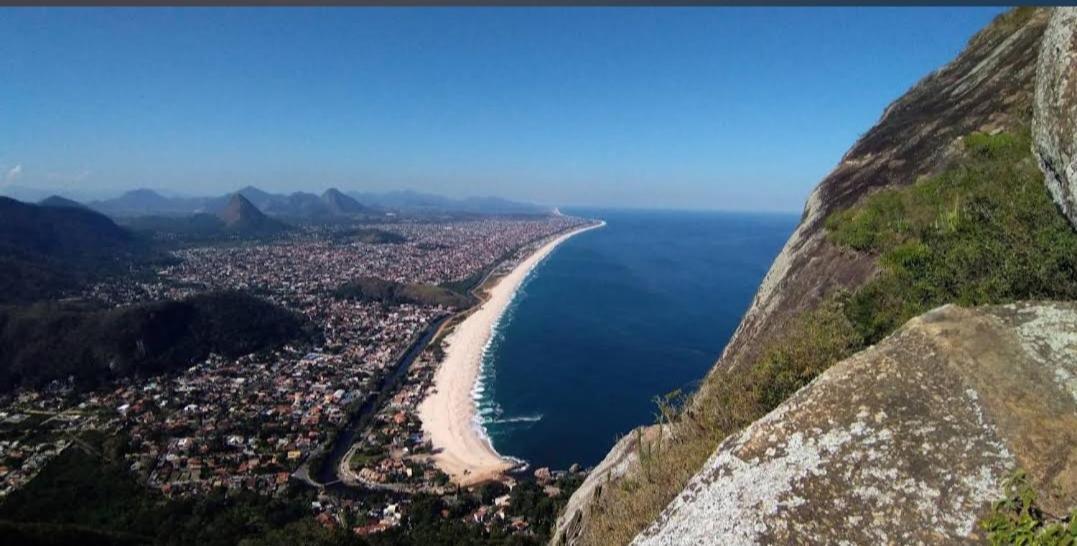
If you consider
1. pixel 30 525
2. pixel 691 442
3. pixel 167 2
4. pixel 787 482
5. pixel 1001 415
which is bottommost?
pixel 30 525

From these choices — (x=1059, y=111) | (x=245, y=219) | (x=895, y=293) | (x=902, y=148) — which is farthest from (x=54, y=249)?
(x=1059, y=111)

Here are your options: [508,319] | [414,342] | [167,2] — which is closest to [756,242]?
[508,319]

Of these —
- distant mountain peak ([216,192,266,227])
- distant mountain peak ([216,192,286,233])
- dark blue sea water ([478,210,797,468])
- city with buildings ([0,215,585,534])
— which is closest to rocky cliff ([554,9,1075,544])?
dark blue sea water ([478,210,797,468])

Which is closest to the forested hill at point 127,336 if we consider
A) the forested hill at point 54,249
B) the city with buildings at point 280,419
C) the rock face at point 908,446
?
the city with buildings at point 280,419

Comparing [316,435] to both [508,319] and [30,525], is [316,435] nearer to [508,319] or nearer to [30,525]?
[30,525]

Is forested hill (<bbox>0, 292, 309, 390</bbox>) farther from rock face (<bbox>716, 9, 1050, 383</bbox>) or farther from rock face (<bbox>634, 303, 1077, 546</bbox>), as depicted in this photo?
rock face (<bbox>634, 303, 1077, 546</bbox>)

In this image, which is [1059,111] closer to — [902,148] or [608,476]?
[608,476]
